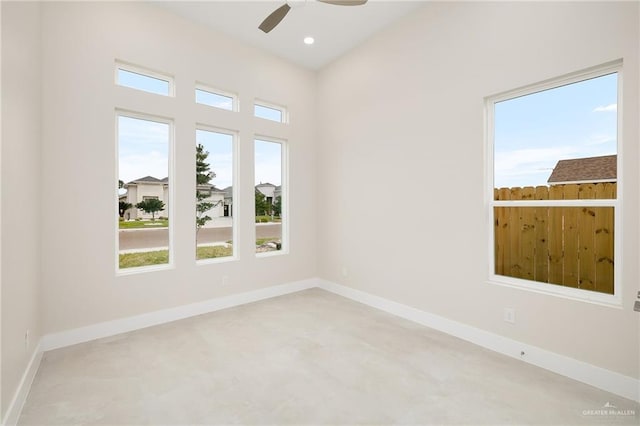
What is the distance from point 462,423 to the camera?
185 cm

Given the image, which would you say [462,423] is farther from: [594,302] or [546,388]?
[594,302]

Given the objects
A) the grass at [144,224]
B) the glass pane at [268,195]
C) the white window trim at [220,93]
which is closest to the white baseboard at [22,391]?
the grass at [144,224]

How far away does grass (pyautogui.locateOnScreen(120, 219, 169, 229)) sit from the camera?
11.1 feet

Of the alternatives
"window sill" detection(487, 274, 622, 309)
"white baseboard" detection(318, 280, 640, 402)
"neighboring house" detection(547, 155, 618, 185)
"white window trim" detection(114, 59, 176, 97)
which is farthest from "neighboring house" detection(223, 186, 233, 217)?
"neighboring house" detection(547, 155, 618, 185)

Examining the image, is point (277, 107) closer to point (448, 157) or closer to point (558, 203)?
point (448, 157)

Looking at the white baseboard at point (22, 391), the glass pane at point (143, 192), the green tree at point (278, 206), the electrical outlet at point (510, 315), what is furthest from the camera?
the green tree at point (278, 206)

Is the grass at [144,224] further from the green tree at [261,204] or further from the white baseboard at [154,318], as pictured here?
the green tree at [261,204]

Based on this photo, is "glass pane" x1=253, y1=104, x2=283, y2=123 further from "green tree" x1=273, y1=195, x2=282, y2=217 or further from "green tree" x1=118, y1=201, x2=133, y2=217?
"green tree" x1=118, y1=201, x2=133, y2=217

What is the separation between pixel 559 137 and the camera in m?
2.56

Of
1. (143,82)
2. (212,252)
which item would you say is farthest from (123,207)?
(143,82)

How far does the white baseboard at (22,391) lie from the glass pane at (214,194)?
1742 mm

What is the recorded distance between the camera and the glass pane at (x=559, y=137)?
2.31 meters

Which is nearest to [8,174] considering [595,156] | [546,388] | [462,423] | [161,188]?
[161,188]

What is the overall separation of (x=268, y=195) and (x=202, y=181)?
1023 millimetres
